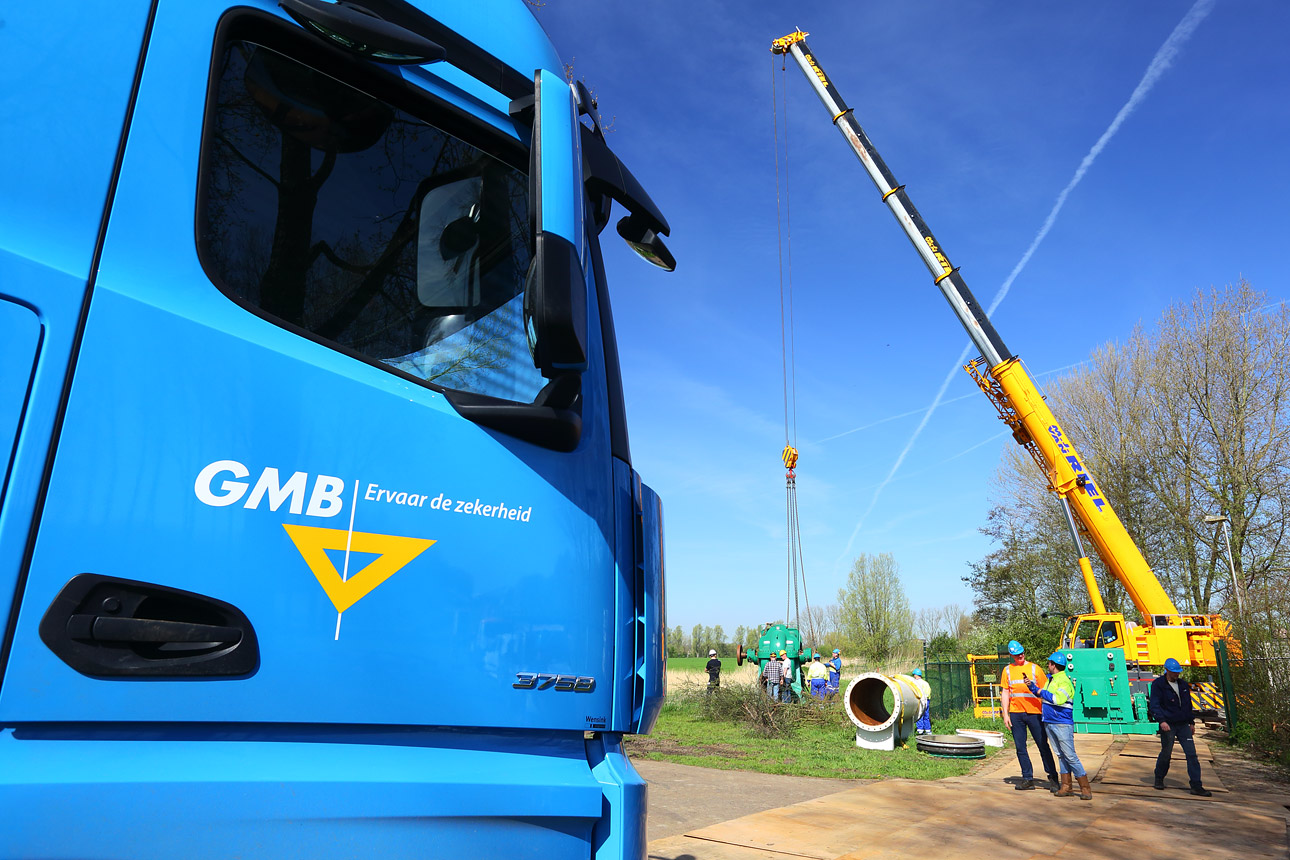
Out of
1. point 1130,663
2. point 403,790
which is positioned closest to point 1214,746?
point 1130,663

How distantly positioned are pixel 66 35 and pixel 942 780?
1139cm

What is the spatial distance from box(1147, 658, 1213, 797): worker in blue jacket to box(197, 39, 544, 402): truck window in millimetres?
10397

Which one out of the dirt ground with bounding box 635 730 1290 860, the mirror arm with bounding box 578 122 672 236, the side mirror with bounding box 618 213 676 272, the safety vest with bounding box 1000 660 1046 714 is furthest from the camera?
the safety vest with bounding box 1000 660 1046 714

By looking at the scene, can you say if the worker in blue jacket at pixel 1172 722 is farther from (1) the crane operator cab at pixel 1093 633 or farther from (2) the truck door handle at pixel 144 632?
(2) the truck door handle at pixel 144 632

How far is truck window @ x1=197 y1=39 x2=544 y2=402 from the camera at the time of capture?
180 cm

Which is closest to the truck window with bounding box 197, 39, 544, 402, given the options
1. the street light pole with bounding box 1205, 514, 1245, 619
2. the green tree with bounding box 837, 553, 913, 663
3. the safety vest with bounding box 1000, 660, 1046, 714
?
the safety vest with bounding box 1000, 660, 1046, 714

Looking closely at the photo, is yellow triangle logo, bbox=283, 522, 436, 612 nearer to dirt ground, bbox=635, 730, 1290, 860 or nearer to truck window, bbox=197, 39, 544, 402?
truck window, bbox=197, 39, 544, 402

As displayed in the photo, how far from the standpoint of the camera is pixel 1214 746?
13.4 metres

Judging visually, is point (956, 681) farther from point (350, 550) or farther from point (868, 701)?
point (350, 550)

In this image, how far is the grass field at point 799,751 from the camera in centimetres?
1085

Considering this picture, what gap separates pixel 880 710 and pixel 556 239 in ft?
48.4

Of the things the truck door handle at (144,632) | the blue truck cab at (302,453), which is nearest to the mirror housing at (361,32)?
the blue truck cab at (302,453)

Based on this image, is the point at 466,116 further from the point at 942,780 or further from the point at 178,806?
the point at 942,780

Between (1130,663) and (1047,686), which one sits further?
(1130,663)
